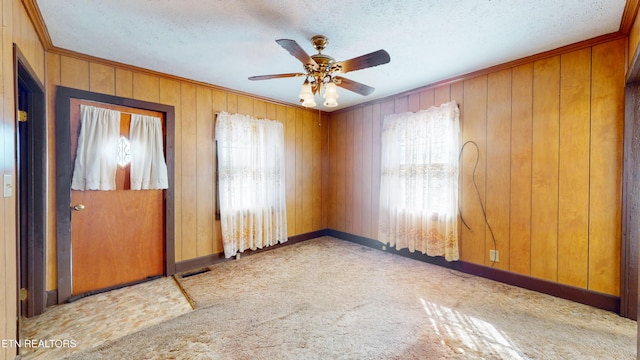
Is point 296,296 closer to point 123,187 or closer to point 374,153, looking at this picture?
point 123,187

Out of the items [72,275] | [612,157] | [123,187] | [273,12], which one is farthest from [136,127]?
[612,157]

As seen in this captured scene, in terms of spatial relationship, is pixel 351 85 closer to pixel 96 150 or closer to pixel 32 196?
pixel 96 150

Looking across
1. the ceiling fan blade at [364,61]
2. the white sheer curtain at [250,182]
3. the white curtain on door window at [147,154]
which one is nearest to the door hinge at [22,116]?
the white curtain on door window at [147,154]

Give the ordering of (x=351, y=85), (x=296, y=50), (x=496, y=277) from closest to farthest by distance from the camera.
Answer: (x=296, y=50) → (x=351, y=85) → (x=496, y=277)

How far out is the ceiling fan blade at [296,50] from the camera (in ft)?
5.79

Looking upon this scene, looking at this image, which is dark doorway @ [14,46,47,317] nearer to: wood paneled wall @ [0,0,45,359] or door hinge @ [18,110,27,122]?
door hinge @ [18,110,27,122]

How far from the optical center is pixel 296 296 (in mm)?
2725

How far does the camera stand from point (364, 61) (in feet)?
6.50

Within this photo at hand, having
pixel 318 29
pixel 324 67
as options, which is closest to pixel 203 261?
pixel 324 67

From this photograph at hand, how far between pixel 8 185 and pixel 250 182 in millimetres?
2511

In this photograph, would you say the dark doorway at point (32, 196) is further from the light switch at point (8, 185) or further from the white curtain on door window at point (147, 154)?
the light switch at point (8, 185)

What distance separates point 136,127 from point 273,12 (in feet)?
6.91

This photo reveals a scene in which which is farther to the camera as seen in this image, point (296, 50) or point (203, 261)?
point (203, 261)

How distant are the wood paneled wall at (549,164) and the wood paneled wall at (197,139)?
215 centimetres
